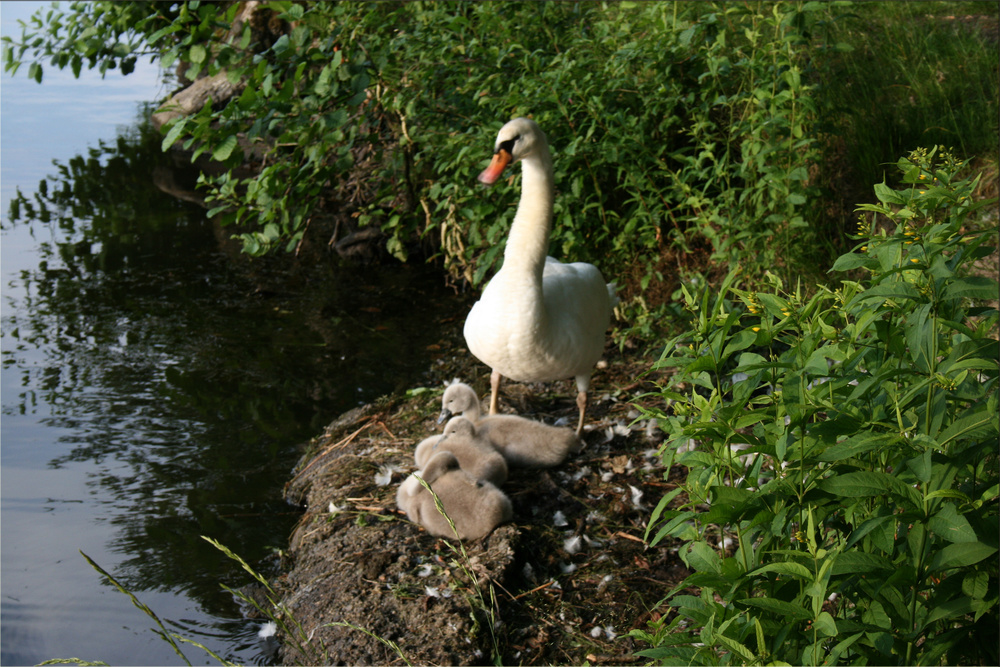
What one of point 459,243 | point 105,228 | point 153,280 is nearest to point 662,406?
point 459,243

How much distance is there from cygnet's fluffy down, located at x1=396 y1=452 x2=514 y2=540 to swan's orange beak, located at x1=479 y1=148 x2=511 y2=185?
1499mm

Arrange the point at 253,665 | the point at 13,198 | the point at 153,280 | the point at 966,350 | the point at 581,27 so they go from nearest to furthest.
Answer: the point at 966,350, the point at 253,665, the point at 581,27, the point at 153,280, the point at 13,198

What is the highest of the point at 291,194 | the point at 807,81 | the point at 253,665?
the point at 807,81

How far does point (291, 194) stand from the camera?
5141 millimetres

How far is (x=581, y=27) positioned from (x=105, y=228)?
6.28 meters

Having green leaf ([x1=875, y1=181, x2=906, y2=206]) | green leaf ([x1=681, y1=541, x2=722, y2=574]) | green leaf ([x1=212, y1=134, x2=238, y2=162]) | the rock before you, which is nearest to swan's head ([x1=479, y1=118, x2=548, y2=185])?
green leaf ([x1=212, y1=134, x2=238, y2=162])

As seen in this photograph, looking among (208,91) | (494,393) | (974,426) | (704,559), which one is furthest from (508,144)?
(208,91)

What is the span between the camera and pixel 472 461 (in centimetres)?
353

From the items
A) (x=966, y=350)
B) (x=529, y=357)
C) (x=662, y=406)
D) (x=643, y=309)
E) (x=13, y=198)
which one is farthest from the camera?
(x=13, y=198)

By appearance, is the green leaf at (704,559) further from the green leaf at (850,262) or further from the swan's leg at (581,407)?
the swan's leg at (581,407)

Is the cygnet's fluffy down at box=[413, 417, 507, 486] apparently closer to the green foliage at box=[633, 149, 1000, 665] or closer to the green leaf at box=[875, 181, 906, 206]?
the green foliage at box=[633, 149, 1000, 665]

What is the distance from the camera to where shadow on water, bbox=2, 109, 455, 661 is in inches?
156

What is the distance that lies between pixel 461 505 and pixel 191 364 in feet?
11.1

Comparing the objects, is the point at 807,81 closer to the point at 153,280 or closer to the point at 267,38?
the point at 153,280
